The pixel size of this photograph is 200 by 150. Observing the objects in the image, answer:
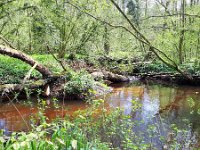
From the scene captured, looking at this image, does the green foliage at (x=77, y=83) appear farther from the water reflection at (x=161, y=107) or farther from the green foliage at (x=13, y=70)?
the green foliage at (x=13, y=70)

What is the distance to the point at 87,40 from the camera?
17.7 metres

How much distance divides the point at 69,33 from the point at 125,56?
4744 millimetres

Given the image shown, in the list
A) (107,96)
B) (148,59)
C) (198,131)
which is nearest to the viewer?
(198,131)

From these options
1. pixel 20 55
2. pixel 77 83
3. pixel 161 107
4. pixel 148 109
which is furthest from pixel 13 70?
pixel 161 107

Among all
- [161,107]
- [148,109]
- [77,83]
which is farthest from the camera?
[77,83]

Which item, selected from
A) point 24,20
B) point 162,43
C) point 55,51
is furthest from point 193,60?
point 24,20

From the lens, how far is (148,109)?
10.1 meters

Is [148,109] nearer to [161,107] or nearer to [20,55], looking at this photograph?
[161,107]

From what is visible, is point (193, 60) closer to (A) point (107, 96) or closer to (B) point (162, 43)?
(B) point (162, 43)

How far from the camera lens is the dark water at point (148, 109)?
7.71 m

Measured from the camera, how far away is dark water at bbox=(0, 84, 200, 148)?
25.3 feet

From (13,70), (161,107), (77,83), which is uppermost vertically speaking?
(13,70)

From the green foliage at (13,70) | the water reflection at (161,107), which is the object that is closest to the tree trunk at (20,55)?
the green foliage at (13,70)

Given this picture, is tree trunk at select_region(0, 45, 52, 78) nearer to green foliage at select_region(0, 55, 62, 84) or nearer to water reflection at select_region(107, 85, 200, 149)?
green foliage at select_region(0, 55, 62, 84)
